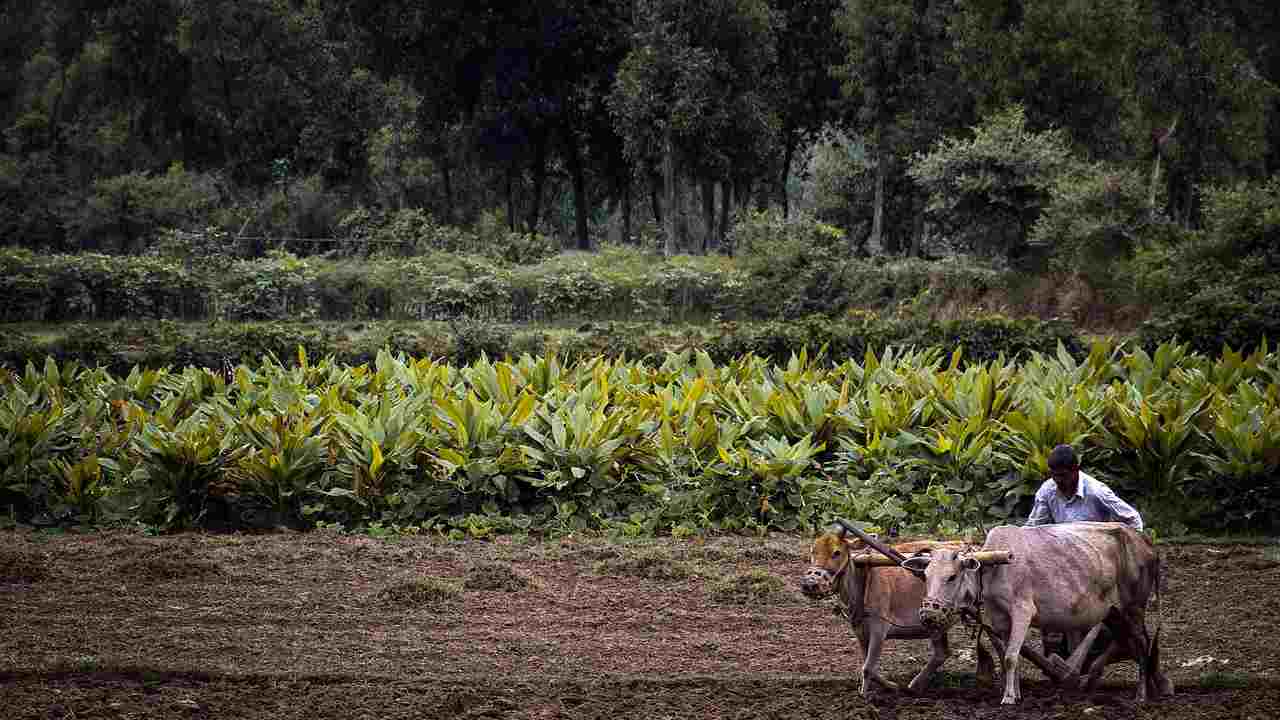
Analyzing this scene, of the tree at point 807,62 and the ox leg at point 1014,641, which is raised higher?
the tree at point 807,62

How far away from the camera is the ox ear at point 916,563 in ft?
20.5

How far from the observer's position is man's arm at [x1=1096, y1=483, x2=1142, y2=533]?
22.4 feet

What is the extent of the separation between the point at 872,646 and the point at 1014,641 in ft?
2.21

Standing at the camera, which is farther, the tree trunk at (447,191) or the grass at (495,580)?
the tree trunk at (447,191)

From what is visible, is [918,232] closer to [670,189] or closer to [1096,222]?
[670,189]

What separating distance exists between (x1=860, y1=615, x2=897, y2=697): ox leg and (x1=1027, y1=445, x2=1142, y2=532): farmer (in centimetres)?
105

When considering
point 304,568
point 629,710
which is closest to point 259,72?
point 304,568

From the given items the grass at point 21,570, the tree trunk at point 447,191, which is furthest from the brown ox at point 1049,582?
the tree trunk at point 447,191

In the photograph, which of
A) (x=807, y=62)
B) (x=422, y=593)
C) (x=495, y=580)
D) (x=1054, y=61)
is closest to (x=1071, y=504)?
(x=495, y=580)

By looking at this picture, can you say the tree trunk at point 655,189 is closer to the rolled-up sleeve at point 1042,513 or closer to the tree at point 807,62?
the tree at point 807,62

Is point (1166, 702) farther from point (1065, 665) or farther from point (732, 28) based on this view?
point (732, 28)

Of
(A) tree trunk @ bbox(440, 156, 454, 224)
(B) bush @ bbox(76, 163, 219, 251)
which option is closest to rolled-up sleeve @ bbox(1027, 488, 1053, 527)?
(B) bush @ bbox(76, 163, 219, 251)

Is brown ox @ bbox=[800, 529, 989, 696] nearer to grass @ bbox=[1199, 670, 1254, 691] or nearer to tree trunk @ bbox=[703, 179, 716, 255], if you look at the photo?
grass @ bbox=[1199, 670, 1254, 691]

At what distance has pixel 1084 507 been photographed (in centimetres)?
700
